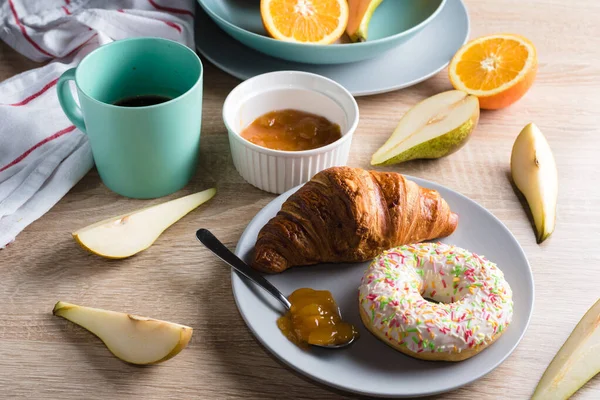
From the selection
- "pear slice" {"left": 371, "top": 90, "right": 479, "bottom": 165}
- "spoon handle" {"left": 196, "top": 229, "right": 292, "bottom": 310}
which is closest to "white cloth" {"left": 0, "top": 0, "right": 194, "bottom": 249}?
"spoon handle" {"left": 196, "top": 229, "right": 292, "bottom": 310}

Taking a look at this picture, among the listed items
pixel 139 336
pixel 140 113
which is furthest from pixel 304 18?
pixel 139 336

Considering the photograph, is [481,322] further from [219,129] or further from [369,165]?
[219,129]

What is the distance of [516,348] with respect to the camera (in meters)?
1.19

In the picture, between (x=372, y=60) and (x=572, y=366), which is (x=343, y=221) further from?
(x=372, y=60)

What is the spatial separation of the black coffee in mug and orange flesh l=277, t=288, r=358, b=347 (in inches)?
20.4

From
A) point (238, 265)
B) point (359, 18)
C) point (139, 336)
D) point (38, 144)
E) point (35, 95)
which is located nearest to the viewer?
point (139, 336)

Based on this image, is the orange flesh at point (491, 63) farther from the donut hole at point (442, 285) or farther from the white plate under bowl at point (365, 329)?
the donut hole at point (442, 285)

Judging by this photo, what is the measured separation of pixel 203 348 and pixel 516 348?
Result: 1.72 feet

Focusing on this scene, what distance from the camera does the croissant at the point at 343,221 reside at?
125cm

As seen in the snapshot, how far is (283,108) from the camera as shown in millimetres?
1569

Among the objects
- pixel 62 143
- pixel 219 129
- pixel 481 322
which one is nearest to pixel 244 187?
pixel 219 129

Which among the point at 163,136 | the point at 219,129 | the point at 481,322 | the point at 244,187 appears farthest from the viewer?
the point at 219,129

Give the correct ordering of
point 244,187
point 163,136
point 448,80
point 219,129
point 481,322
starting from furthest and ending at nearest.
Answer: point 448,80, point 219,129, point 244,187, point 163,136, point 481,322

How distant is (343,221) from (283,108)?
41cm
